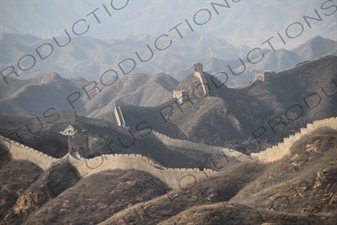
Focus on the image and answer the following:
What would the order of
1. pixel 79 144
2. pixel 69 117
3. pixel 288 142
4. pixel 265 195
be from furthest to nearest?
pixel 69 117
pixel 79 144
pixel 288 142
pixel 265 195

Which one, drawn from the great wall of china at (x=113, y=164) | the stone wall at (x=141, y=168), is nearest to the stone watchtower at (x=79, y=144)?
the great wall of china at (x=113, y=164)

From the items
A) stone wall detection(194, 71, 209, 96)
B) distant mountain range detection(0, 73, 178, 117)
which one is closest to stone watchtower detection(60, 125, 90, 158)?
stone wall detection(194, 71, 209, 96)

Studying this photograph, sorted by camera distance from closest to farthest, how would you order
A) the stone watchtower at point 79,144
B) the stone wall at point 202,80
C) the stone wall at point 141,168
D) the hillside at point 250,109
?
the stone wall at point 141,168
the stone watchtower at point 79,144
the hillside at point 250,109
the stone wall at point 202,80

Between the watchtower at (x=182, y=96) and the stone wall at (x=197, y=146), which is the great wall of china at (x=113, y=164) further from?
the watchtower at (x=182, y=96)

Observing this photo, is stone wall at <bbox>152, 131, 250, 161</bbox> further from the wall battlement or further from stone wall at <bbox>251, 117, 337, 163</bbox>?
stone wall at <bbox>251, 117, 337, 163</bbox>

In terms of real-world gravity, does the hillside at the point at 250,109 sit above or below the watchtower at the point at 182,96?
below

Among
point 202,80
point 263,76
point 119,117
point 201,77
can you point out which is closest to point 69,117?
point 119,117

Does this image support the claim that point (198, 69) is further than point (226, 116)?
Yes

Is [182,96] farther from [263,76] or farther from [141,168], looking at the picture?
[141,168]

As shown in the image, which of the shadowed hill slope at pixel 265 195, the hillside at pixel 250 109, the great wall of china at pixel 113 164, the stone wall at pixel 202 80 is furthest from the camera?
the stone wall at pixel 202 80

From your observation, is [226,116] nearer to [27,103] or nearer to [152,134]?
[152,134]

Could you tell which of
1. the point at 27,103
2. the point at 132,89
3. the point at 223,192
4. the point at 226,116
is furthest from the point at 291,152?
the point at 132,89
